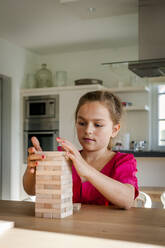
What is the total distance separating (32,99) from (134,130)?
1.62 metres

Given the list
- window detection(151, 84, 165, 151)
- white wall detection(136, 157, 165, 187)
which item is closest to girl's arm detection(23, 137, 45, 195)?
white wall detection(136, 157, 165, 187)

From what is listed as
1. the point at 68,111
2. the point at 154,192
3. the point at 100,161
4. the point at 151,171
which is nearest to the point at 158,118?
the point at 68,111

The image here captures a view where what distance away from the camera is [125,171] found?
125 centimetres

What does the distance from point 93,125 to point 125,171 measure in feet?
0.79

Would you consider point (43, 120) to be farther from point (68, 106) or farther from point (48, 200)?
point (48, 200)

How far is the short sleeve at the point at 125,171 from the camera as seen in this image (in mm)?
1209

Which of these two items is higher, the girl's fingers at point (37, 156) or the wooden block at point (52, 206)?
the girl's fingers at point (37, 156)

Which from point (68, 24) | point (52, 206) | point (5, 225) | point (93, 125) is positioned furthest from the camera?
point (68, 24)

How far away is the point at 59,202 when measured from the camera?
89 cm

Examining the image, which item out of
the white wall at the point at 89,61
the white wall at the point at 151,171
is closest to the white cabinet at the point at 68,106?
the white wall at the point at 89,61

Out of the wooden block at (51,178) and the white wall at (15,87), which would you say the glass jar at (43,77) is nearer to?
the white wall at (15,87)

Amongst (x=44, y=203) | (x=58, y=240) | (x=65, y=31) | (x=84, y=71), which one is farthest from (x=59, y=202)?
(x=84, y=71)

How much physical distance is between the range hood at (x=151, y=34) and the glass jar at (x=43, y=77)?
2185mm

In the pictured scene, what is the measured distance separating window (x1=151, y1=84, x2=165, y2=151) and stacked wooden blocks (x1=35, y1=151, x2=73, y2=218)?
433 centimetres
